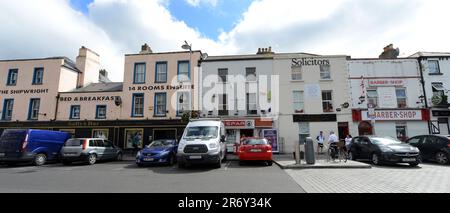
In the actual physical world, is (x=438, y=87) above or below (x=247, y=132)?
above

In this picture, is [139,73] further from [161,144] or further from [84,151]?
[161,144]

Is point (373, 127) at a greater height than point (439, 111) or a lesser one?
lesser

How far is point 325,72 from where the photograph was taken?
19.7 meters

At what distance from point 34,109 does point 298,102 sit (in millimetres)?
24010

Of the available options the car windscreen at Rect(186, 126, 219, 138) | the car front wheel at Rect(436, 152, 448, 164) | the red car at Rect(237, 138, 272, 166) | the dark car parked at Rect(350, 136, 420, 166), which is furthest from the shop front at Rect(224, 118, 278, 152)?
the car front wheel at Rect(436, 152, 448, 164)

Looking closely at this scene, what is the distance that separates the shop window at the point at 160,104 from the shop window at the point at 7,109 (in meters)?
13.8

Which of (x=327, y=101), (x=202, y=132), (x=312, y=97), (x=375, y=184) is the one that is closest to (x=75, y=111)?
(x=202, y=132)

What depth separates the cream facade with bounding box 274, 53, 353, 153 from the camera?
60.7 ft

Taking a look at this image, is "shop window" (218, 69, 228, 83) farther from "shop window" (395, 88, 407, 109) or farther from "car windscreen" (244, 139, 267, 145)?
"shop window" (395, 88, 407, 109)

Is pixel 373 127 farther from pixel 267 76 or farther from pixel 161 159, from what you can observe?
pixel 161 159

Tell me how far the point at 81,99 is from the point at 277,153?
18.1 meters

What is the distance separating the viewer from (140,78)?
69.3 ft

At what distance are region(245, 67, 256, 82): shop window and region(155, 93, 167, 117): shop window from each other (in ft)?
25.0
